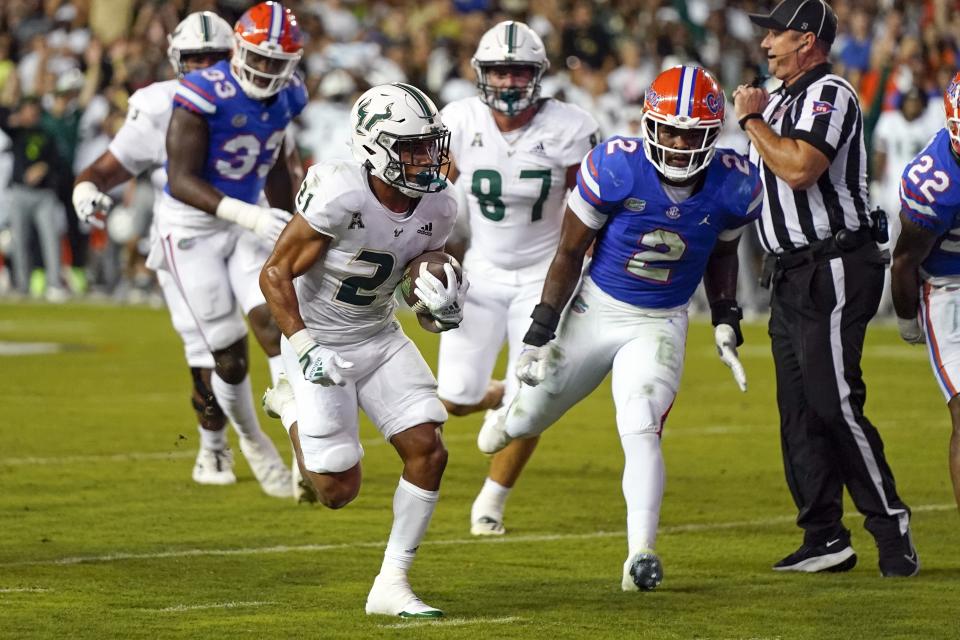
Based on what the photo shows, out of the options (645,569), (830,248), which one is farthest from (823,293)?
(645,569)

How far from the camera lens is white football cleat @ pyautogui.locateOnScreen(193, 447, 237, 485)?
26.7 ft

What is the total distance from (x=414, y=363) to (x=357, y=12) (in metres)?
16.4

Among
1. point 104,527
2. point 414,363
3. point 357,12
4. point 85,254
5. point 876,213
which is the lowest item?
point 85,254

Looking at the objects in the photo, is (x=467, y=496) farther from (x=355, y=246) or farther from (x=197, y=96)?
(x=355, y=246)

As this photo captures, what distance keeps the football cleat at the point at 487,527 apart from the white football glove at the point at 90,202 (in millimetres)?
2339

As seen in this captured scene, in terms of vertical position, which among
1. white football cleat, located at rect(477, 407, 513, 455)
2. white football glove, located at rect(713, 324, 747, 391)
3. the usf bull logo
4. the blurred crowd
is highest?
the usf bull logo

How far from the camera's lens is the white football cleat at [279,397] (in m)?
5.95

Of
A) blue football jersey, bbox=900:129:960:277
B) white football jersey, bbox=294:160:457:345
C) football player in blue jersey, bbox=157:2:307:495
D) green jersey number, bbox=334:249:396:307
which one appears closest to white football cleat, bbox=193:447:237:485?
football player in blue jersey, bbox=157:2:307:495

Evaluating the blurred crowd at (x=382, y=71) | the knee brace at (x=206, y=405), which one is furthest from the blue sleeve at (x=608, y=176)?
the blurred crowd at (x=382, y=71)

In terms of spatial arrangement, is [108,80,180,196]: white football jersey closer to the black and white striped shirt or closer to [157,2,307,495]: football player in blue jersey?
[157,2,307,495]: football player in blue jersey

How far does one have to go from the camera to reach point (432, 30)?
19.6 metres

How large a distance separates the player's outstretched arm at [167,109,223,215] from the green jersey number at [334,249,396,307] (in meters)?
2.17

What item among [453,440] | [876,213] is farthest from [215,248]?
[876,213]

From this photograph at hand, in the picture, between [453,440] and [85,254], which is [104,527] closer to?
[453,440]
